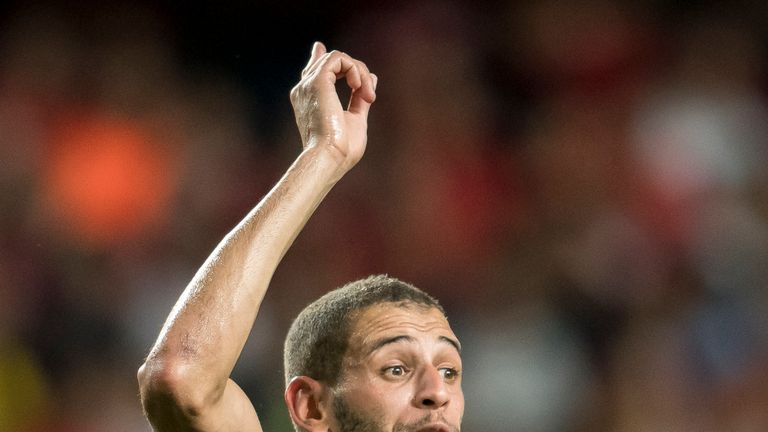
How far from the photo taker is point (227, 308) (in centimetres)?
227

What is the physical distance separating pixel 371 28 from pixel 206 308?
3.84 metres

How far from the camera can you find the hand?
8.70 ft

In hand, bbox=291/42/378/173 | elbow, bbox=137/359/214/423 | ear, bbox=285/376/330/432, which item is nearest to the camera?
elbow, bbox=137/359/214/423

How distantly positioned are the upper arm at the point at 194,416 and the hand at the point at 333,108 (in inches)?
26.4

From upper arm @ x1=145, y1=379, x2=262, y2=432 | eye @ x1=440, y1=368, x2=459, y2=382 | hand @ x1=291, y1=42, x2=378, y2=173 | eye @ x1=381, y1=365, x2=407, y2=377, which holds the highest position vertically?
hand @ x1=291, y1=42, x2=378, y2=173

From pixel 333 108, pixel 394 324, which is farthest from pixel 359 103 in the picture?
pixel 394 324

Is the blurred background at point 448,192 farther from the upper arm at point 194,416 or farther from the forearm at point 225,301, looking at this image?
the forearm at point 225,301

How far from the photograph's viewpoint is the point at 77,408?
4578 millimetres

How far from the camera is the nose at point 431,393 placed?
2.76m

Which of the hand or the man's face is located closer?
the hand

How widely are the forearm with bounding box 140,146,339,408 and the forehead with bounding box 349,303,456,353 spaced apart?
56 cm

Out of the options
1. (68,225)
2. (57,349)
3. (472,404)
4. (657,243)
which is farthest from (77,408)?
(657,243)

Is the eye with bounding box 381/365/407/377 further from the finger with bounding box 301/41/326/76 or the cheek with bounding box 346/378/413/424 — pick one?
the finger with bounding box 301/41/326/76

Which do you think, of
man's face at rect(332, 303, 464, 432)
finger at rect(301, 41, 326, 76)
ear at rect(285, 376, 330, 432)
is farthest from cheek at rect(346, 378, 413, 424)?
finger at rect(301, 41, 326, 76)
